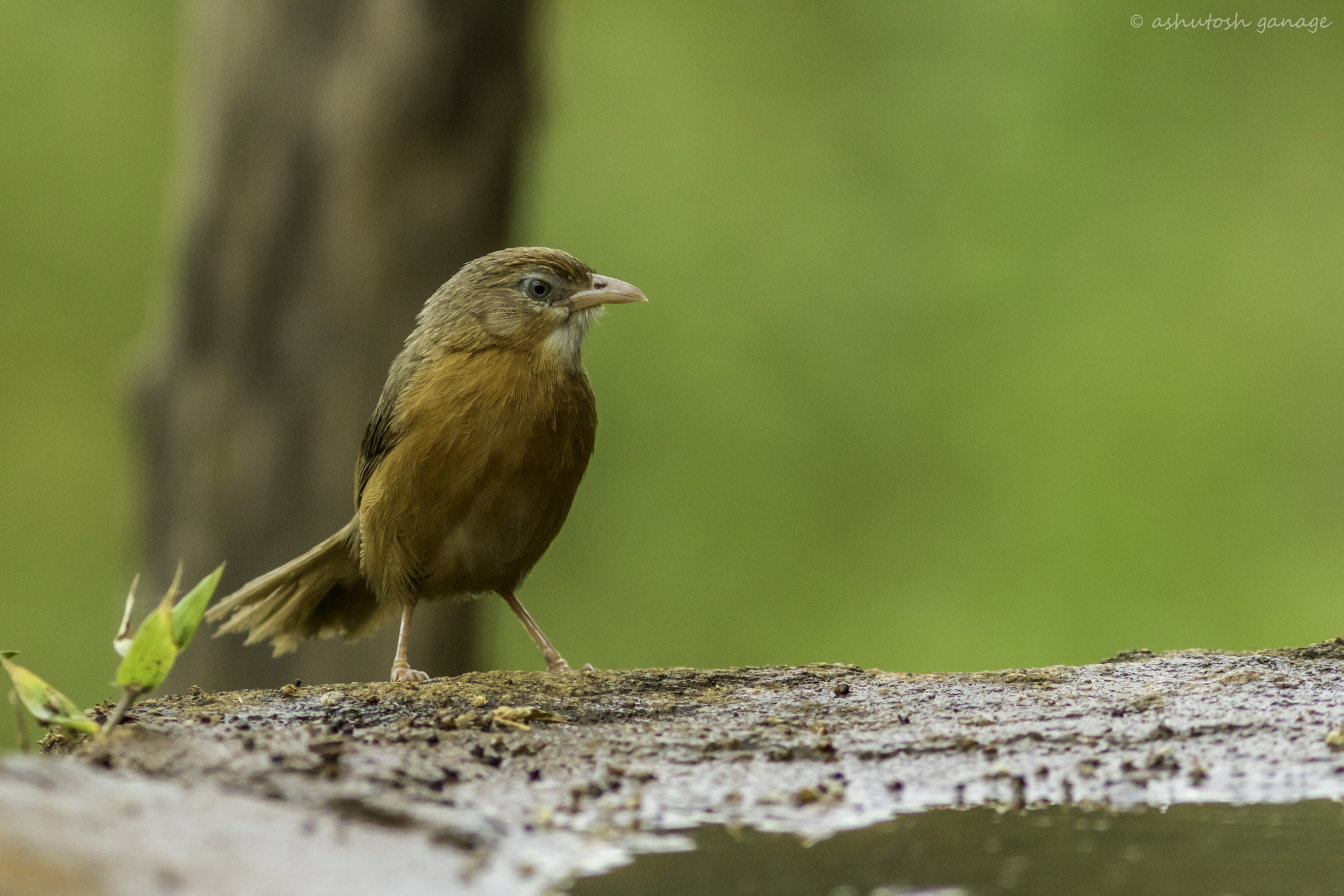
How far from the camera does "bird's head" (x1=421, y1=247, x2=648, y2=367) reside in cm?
529

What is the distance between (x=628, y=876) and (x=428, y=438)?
105 inches

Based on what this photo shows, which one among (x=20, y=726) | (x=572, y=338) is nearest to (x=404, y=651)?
(x=572, y=338)

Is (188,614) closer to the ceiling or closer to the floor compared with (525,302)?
closer to the floor

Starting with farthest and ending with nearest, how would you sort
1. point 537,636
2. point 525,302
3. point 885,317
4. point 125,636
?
point 885,317 → point 537,636 → point 525,302 → point 125,636

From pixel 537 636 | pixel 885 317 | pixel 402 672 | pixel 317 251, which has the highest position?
pixel 885 317

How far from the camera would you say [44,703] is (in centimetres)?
304

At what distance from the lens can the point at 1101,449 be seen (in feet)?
44.5

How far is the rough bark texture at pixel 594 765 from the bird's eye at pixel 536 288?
1729mm

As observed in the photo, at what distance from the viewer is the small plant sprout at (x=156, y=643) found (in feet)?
9.62

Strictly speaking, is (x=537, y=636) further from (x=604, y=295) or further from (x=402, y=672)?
(x=604, y=295)

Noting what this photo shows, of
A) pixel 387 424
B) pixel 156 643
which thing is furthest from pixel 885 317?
pixel 156 643

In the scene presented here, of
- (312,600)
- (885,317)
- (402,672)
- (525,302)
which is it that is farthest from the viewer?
(885,317)

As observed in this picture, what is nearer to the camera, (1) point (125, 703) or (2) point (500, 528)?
(1) point (125, 703)

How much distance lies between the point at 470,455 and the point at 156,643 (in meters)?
2.01
